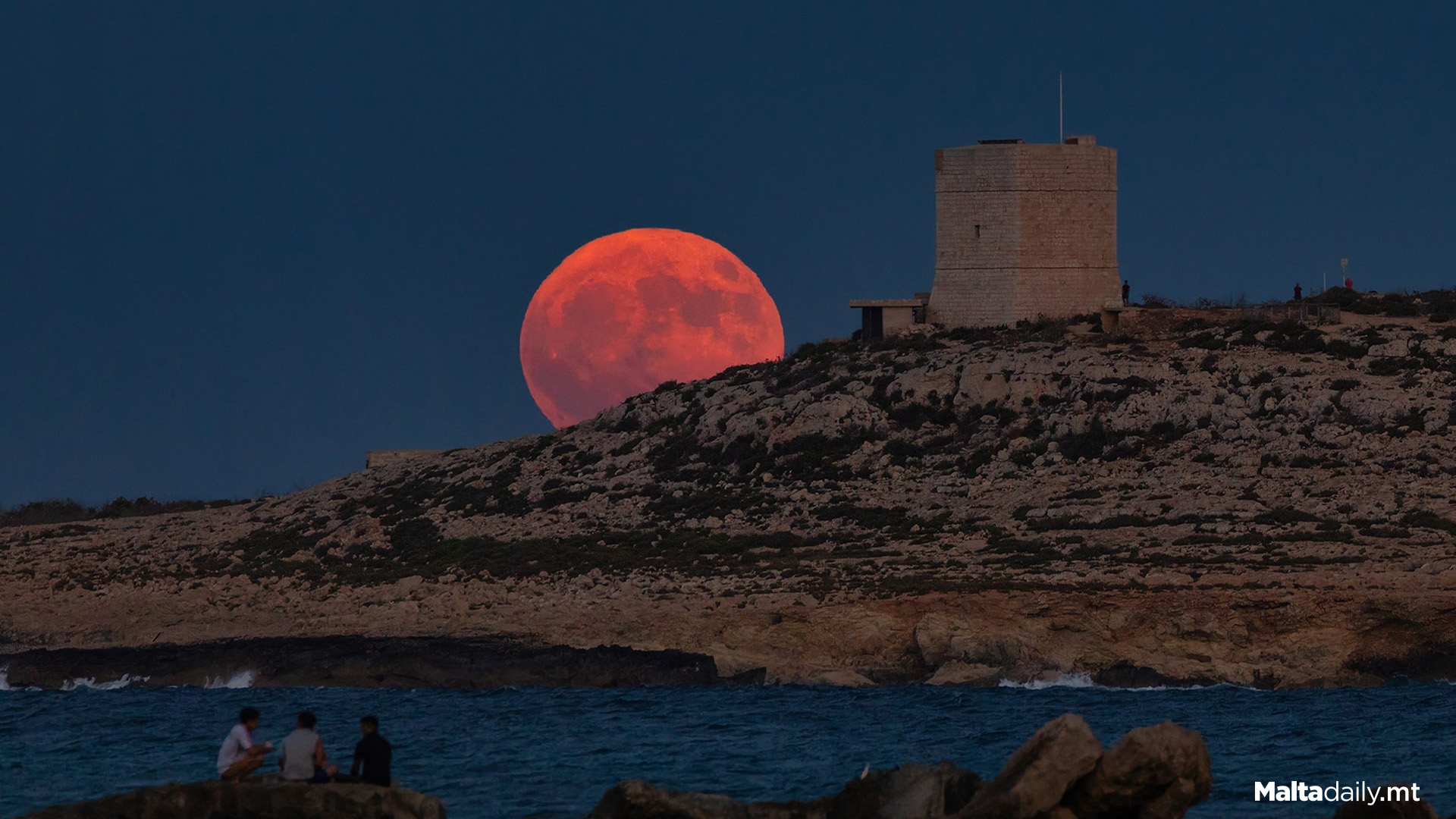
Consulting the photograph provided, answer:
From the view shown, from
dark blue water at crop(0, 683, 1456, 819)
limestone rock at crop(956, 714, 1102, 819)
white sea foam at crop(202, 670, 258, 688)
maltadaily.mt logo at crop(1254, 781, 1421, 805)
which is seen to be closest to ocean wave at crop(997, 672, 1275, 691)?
dark blue water at crop(0, 683, 1456, 819)

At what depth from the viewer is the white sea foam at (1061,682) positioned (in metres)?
46.2

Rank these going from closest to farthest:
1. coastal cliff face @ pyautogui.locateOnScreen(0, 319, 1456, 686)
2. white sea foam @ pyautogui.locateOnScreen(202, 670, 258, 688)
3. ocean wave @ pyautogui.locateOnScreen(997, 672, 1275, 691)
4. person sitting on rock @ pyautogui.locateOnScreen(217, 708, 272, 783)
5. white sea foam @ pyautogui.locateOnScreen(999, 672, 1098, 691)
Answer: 1. person sitting on rock @ pyautogui.locateOnScreen(217, 708, 272, 783)
2. ocean wave @ pyautogui.locateOnScreen(997, 672, 1275, 691)
3. white sea foam @ pyautogui.locateOnScreen(999, 672, 1098, 691)
4. coastal cliff face @ pyautogui.locateOnScreen(0, 319, 1456, 686)
5. white sea foam @ pyautogui.locateOnScreen(202, 670, 258, 688)

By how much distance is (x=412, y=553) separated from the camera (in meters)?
62.2

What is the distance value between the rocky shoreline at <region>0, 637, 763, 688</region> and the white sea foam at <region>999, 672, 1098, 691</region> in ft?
17.5

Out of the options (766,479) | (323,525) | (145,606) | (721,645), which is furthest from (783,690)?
(323,525)

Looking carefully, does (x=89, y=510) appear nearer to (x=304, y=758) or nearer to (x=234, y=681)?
(x=234, y=681)

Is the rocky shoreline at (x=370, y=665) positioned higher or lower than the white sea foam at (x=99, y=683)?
higher

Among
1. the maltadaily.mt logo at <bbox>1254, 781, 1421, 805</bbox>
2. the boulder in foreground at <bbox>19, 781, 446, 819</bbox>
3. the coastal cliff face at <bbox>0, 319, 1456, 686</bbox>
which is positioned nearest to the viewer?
the boulder in foreground at <bbox>19, 781, 446, 819</bbox>

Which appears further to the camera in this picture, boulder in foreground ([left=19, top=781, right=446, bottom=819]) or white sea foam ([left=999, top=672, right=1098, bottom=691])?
white sea foam ([left=999, top=672, right=1098, bottom=691])

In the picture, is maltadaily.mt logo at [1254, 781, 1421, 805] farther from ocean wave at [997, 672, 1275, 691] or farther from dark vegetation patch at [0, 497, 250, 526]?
dark vegetation patch at [0, 497, 250, 526]

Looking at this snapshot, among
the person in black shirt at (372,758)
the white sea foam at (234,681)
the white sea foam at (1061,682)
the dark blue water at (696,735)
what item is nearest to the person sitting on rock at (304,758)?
the person in black shirt at (372,758)

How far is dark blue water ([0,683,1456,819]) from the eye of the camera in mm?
34250

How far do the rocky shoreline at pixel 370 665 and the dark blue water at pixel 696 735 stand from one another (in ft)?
1.54

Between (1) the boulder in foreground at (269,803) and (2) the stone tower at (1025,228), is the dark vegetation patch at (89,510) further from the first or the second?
(1) the boulder in foreground at (269,803)
